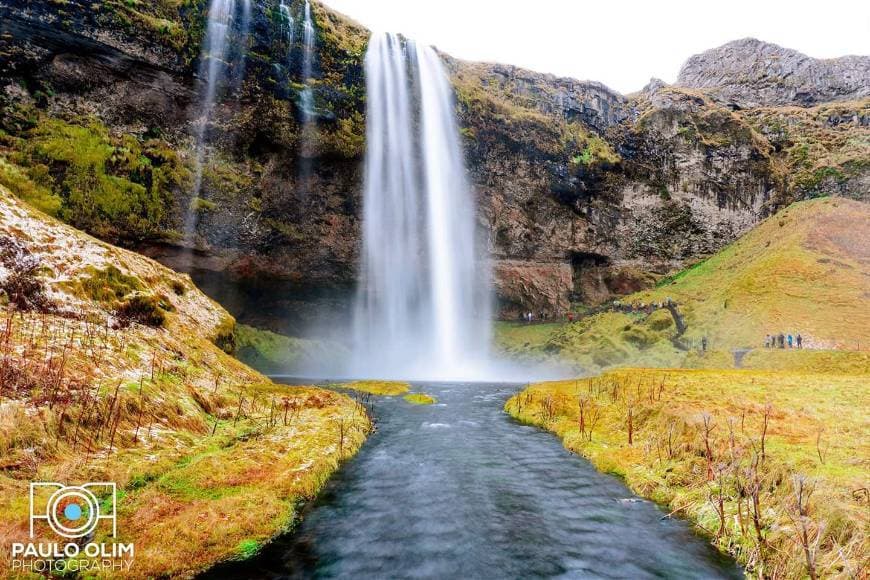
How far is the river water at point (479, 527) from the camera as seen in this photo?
7.71m

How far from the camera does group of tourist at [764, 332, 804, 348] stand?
3750 centimetres

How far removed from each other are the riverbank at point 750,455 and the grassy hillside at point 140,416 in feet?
29.8

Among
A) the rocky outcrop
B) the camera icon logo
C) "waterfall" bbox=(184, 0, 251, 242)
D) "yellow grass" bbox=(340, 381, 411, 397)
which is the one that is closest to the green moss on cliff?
"waterfall" bbox=(184, 0, 251, 242)

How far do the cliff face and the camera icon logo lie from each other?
4049 centimetres

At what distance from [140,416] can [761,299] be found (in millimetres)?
55094

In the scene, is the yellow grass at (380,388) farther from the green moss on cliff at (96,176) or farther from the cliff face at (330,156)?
the green moss on cliff at (96,176)

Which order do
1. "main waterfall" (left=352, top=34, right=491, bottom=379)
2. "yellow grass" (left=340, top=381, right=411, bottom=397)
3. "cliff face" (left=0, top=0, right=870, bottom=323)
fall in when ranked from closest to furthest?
"yellow grass" (left=340, top=381, right=411, bottom=397) → "cliff face" (left=0, top=0, right=870, bottom=323) → "main waterfall" (left=352, top=34, right=491, bottom=379)

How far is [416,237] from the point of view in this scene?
57875 mm

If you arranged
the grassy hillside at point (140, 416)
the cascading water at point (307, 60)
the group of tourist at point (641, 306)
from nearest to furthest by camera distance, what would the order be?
the grassy hillside at point (140, 416) → the cascading water at point (307, 60) → the group of tourist at point (641, 306)

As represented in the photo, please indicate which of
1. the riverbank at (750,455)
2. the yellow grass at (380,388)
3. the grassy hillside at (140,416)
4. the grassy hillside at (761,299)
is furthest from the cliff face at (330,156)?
the riverbank at (750,455)

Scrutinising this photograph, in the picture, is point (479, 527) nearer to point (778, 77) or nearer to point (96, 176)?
point (96, 176)

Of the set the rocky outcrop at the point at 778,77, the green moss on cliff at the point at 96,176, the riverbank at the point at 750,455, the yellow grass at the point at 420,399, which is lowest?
the yellow grass at the point at 420,399

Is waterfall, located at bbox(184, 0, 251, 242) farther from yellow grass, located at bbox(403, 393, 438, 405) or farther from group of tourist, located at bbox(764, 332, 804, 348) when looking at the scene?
group of tourist, located at bbox(764, 332, 804, 348)

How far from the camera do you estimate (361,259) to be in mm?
56438
